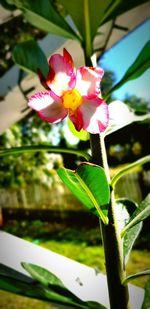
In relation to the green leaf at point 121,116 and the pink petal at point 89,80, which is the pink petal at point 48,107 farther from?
the green leaf at point 121,116

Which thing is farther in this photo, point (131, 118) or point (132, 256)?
point (132, 256)

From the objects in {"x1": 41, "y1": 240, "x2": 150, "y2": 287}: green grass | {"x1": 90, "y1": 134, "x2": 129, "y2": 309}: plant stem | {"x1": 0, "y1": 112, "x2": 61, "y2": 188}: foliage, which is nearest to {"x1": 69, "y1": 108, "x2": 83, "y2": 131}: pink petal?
{"x1": 90, "y1": 134, "x2": 129, "y2": 309}: plant stem

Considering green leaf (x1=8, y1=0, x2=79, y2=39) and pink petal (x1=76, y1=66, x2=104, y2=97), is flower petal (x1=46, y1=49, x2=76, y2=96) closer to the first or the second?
pink petal (x1=76, y1=66, x2=104, y2=97)

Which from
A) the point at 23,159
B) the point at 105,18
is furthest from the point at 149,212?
the point at 23,159

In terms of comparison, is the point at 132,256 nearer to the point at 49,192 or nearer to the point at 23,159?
the point at 23,159

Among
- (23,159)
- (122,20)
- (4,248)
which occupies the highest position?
(122,20)

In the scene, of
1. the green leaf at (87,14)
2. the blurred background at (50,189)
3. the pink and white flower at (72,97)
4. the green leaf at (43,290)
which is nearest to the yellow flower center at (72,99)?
the pink and white flower at (72,97)

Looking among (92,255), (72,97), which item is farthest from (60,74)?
(92,255)
